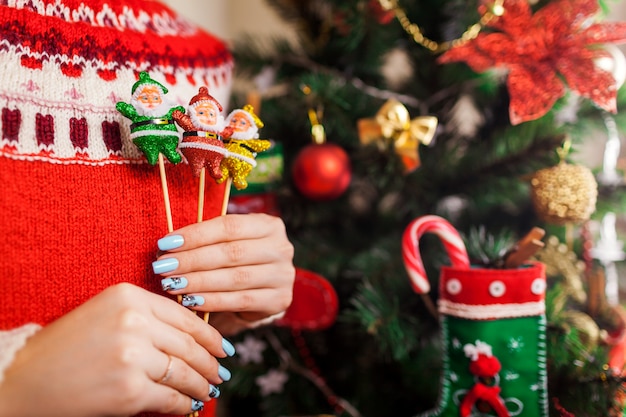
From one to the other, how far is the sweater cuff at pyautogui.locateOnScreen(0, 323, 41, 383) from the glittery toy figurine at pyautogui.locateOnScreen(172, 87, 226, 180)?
0.74ft

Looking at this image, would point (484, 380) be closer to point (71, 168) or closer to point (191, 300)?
point (191, 300)

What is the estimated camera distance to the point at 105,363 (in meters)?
0.45

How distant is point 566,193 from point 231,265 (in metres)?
0.50

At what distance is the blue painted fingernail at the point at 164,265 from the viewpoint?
20.6 inches

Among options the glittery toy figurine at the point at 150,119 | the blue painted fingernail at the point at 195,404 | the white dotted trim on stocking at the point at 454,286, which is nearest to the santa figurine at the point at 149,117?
the glittery toy figurine at the point at 150,119

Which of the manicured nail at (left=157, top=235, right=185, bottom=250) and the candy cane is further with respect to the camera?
the candy cane

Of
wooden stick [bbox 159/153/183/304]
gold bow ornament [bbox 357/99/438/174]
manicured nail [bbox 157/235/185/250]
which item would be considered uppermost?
gold bow ornament [bbox 357/99/438/174]

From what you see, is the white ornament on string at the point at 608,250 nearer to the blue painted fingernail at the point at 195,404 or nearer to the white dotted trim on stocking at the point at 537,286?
the white dotted trim on stocking at the point at 537,286

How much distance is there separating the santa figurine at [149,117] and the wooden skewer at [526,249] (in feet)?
1.52

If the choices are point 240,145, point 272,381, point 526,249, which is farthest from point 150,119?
point 272,381

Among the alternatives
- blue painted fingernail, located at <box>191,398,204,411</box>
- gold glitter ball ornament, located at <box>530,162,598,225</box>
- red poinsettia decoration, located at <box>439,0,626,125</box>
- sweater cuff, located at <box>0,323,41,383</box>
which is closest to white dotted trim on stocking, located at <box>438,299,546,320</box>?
gold glitter ball ornament, located at <box>530,162,598,225</box>

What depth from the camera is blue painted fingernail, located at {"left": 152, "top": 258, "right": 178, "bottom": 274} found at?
1.72 ft

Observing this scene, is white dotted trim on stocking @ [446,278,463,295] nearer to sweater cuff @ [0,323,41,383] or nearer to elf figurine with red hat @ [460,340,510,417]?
elf figurine with red hat @ [460,340,510,417]

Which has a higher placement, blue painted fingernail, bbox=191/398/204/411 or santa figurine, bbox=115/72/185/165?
santa figurine, bbox=115/72/185/165
